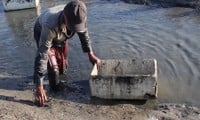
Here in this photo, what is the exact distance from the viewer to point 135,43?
29.0ft

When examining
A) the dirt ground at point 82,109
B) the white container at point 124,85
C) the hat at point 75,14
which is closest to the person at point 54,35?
the hat at point 75,14

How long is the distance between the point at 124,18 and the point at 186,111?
210 inches

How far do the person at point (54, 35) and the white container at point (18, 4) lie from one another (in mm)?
6364

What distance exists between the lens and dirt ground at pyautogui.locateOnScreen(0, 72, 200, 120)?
18.9 feet

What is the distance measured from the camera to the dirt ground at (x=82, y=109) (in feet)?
18.9

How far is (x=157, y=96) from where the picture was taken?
636 centimetres

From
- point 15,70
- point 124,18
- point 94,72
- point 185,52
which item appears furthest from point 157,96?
point 124,18

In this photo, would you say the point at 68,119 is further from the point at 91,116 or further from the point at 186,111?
the point at 186,111

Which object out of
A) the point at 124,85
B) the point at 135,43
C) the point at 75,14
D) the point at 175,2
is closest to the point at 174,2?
the point at 175,2

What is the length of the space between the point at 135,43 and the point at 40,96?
345cm

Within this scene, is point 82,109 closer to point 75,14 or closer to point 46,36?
point 46,36

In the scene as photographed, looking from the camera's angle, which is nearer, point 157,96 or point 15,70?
point 157,96

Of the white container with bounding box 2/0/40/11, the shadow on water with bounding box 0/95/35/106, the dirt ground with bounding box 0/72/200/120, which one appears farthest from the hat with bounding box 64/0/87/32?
the white container with bounding box 2/0/40/11

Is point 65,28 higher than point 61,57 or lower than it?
higher
